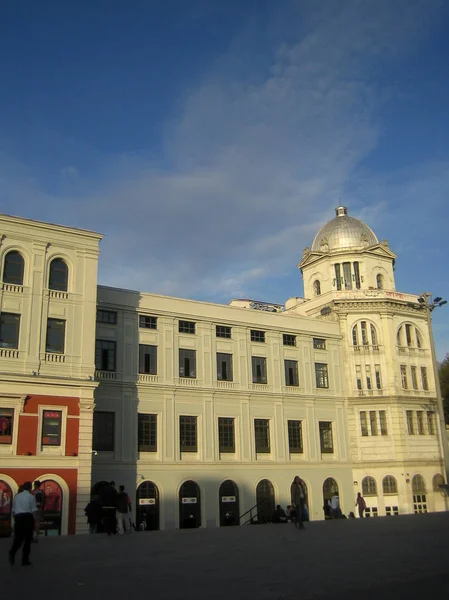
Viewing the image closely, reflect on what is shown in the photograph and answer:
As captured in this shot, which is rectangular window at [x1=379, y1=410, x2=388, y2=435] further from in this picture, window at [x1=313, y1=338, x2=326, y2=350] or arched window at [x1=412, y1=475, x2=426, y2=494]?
Answer: window at [x1=313, y1=338, x2=326, y2=350]

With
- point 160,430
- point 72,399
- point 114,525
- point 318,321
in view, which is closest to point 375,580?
point 114,525

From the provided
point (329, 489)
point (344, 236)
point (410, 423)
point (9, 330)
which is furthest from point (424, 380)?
point (9, 330)

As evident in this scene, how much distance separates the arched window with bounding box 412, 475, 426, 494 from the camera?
52.8m

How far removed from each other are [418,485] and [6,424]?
3399cm

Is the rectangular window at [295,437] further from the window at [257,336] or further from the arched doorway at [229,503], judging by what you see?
the window at [257,336]

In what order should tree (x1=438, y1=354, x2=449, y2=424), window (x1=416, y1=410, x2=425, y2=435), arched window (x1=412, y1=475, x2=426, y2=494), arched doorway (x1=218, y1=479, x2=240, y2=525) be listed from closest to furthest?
1. arched doorway (x1=218, y1=479, x2=240, y2=525)
2. arched window (x1=412, y1=475, x2=426, y2=494)
3. window (x1=416, y1=410, x2=425, y2=435)
4. tree (x1=438, y1=354, x2=449, y2=424)

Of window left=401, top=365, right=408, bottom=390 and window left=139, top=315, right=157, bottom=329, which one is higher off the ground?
window left=139, top=315, right=157, bottom=329

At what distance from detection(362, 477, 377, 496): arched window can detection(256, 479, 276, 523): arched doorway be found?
28.6 ft

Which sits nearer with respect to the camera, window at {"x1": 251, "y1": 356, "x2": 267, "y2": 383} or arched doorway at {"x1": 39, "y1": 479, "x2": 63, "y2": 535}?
arched doorway at {"x1": 39, "y1": 479, "x2": 63, "y2": 535}

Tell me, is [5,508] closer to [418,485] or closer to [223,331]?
[223,331]

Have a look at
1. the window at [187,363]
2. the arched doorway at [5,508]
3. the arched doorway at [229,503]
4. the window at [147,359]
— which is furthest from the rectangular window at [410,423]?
the arched doorway at [5,508]

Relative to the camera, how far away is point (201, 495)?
44.8m

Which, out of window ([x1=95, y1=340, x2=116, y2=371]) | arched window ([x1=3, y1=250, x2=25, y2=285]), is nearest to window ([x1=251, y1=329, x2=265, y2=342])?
window ([x1=95, y1=340, x2=116, y2=371])

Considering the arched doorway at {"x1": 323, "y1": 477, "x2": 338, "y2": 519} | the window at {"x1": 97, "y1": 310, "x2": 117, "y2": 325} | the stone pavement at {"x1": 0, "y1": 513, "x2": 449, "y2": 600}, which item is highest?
the window at {"x1": 97, "y1": 310, "x2": 117, "y2": 325}
